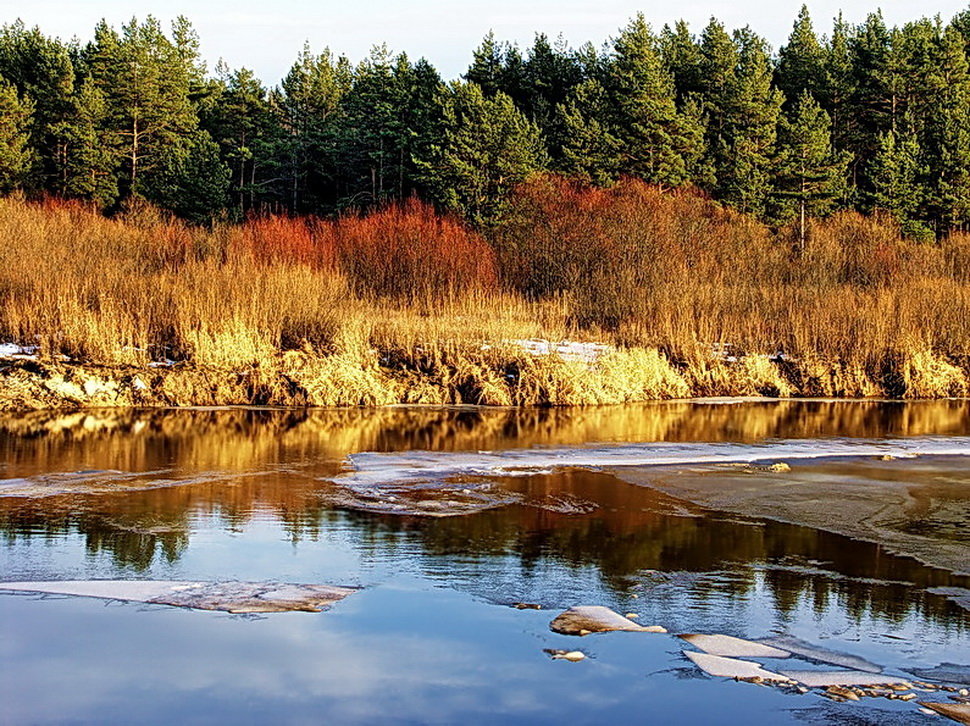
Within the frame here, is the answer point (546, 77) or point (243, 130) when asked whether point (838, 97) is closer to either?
point (546, 77)

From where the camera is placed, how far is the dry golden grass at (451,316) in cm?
1942

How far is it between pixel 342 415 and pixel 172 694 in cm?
1243

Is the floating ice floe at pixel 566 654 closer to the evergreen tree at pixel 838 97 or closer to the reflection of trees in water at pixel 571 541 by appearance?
the reflection of trees in water at pixel 571 541

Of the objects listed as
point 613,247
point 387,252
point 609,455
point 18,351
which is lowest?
point 609,455

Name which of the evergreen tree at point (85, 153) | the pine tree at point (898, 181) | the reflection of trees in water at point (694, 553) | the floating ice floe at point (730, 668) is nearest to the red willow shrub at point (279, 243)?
the evergreen tree at point (85, 153)

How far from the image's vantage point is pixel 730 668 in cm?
605

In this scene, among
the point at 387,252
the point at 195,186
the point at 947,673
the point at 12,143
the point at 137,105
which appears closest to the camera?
the point at 947,673

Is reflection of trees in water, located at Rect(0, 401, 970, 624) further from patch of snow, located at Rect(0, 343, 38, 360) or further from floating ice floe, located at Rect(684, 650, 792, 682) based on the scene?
patch of snow, located at Rect(0, 343, 38, 360)

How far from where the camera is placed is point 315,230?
1332 inches

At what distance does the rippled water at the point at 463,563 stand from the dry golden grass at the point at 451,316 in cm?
402

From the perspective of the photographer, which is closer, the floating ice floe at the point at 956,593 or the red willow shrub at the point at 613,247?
the floating ice floe at the point at 956,593

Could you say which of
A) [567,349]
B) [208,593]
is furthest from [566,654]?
[567,349]

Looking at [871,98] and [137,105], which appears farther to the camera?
[871,98]

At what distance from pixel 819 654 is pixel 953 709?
963mm
